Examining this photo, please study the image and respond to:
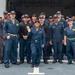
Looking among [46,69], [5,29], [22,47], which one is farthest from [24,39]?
[46,69]

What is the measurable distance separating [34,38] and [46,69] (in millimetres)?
1109

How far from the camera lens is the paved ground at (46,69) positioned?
749 centimetres

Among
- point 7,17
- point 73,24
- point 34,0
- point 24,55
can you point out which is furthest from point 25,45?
point 34,0

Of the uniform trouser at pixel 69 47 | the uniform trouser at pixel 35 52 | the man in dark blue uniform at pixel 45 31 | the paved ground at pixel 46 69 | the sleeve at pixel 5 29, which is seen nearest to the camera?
the paved ground at pixel 46 69

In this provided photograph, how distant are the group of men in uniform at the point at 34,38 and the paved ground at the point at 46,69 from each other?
0.23m

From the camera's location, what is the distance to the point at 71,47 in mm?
8805

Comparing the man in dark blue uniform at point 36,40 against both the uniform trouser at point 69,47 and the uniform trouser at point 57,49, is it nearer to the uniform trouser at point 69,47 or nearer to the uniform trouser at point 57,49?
the uniform trouser at point 57,49

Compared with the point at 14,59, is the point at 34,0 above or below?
above

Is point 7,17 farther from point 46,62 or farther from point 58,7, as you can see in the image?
point 58,7

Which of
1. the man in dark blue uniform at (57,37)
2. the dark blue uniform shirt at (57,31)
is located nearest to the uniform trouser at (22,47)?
the man in dark blue uniform at (57,37)

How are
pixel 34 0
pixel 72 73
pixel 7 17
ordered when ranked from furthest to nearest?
pixel 34 0 < pixel 7 17 < pixel 72 73

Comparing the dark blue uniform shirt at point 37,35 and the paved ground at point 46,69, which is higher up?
the dark blue uniform shirt at point 37,35

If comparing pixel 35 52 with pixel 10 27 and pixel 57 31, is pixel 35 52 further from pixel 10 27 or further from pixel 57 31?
pixel 57 31

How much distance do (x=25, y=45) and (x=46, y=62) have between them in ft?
3.28
